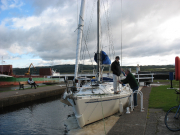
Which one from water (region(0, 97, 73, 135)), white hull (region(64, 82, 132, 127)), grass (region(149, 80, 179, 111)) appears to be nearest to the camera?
white hull (region(64, 82, 132, 127))

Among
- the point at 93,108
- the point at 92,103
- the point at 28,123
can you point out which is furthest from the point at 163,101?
the point at 28,123

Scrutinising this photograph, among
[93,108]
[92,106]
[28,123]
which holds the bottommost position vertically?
[28,123]

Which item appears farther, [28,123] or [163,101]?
[163,101]

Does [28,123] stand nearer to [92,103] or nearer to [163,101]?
[92,103]

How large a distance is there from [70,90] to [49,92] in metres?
12.2

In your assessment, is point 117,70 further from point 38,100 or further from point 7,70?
point 7,70

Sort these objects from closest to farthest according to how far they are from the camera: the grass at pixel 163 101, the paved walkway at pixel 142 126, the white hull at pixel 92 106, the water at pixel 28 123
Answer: the paved walkway at pixel 142 126 < the white hull at pixel 92 106 < the water at pixel 28 123 < the grass at pixel 163 101

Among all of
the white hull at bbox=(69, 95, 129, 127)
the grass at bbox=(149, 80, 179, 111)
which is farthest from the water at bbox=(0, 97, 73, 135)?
the grass at bbox=(149, 80, 179, 111)

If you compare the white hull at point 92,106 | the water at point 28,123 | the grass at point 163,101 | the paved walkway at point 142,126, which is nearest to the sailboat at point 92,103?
the white hull at point 92,106

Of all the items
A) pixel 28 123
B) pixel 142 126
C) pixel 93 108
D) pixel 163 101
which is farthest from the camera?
pixel 163 101

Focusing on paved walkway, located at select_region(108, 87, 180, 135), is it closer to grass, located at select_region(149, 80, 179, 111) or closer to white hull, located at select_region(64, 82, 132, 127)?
white hull, located at select_region(64, 82, 132, 127)

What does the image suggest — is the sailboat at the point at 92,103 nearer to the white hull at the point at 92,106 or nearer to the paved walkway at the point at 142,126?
the white hull at the point at 92,106

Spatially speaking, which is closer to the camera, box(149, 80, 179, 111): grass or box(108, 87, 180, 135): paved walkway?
box(108, 87, 180, 135): paved walkway

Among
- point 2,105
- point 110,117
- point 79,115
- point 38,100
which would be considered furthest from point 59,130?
point 38,100
